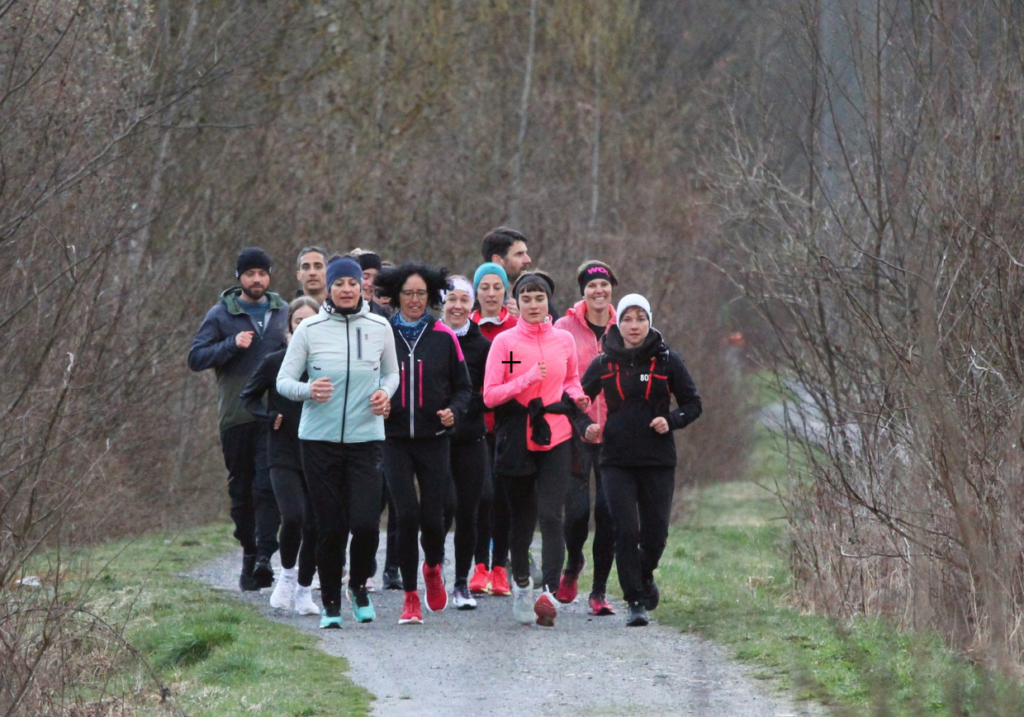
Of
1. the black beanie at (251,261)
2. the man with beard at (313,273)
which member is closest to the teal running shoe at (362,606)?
the man with beard at (313,273)

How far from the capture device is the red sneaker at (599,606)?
33.1 feet

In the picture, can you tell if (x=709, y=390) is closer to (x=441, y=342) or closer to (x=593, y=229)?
(x=593, y=229)

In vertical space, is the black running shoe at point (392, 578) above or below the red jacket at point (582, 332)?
below

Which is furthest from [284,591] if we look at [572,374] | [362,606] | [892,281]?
[892,281]

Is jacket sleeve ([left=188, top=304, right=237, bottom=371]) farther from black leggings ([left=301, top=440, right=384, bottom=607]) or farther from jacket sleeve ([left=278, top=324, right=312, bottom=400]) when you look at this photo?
black leggings ([left=301, top=440, right=384, bottom=607])

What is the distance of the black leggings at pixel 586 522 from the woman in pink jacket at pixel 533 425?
12.9 inches

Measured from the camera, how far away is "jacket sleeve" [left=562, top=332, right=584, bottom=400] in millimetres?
9500

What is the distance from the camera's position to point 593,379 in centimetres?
954

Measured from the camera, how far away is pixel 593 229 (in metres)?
26.9

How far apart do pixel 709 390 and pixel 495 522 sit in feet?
53.1

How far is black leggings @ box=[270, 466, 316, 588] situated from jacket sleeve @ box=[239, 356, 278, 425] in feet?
1.14

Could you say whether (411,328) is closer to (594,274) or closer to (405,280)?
(405,280)

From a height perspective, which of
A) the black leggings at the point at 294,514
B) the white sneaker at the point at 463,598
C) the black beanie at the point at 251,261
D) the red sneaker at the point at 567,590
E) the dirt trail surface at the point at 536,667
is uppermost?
the black beanie at the point at 251,261

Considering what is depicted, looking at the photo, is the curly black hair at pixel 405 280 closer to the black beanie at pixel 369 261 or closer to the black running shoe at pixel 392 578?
the black beanie at pixel 369 261
